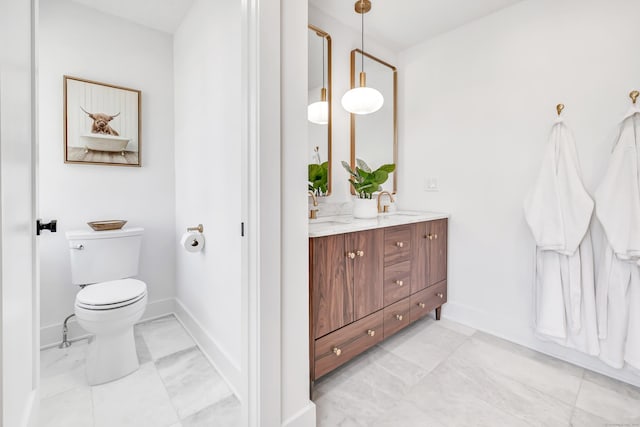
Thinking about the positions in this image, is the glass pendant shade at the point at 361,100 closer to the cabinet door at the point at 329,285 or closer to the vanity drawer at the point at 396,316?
the cabinet door at the point at 329,285

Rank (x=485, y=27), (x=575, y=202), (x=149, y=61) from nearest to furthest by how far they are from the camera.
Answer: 1. (x=575, y=202)
2. (x=485, y=27)
3. (x=149, y=61)

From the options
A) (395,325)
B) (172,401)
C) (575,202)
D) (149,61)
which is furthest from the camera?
(149,61)

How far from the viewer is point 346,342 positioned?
1551 millimetres

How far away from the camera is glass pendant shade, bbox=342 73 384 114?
2.08 m

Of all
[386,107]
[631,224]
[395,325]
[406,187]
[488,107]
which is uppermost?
[386,107]

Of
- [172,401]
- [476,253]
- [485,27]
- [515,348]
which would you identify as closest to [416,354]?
[515,348]

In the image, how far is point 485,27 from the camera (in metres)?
2.10

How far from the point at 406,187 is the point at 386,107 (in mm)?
737

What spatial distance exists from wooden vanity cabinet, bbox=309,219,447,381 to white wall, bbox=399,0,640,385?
0.35 metres

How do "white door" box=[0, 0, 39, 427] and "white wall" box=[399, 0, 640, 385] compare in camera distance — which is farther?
"white wall" box=[399, 0, 640, 385]

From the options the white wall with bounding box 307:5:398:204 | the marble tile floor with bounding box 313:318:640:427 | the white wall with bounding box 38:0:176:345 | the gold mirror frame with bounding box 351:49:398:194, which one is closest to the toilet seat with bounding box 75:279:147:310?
the white wall with bounding box 38:0:176:345

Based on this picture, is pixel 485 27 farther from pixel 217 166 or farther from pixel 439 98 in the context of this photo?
pixel 217 166

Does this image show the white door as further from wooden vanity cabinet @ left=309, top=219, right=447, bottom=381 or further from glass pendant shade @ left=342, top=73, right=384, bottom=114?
glass pendant shade @ left=342, top=73, right=384, bottom=114

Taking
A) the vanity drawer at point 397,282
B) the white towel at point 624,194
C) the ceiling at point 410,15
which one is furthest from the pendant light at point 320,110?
the white towel at point 624,194
